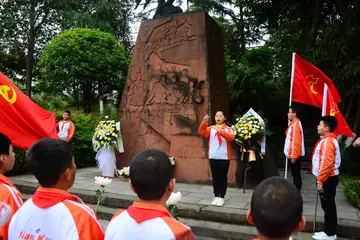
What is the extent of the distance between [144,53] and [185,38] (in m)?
1.26

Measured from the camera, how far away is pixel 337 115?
4621 mm

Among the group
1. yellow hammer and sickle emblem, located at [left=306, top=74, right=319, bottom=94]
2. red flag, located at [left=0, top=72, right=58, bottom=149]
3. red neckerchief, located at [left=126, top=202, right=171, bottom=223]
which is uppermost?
yellow hammer and sickle emblem, located at [left=306, top=74, right=319, bottom=94]

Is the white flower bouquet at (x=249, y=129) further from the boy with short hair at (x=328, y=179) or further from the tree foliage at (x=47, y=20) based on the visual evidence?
the tree foliage at (x=47, y=20)

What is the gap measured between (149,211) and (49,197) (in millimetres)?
543

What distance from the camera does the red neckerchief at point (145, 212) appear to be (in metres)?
1.38

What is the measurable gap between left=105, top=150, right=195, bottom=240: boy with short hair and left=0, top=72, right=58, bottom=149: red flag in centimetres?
223

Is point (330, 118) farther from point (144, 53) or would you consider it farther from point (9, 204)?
point (144, 53)

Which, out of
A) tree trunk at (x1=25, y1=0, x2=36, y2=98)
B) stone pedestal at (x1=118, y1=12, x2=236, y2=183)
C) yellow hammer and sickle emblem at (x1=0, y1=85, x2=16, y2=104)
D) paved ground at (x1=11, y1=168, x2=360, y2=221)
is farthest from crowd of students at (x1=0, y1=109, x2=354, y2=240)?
tree trunk at (x1=25, y1=0, x2=36, y2=98)

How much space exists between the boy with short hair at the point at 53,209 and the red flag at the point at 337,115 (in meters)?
4.04

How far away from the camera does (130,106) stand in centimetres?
840

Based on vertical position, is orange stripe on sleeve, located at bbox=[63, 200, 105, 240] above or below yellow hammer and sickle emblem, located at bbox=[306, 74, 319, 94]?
below

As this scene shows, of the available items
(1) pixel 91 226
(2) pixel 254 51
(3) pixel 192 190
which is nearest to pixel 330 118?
(3) pixel 192 190

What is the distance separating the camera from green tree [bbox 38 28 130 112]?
13336mm

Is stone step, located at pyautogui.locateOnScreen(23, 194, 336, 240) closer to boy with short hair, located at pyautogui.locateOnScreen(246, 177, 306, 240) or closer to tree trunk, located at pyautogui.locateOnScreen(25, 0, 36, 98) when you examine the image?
boy with short hair, located at pyautogui.locateOnScreen(246, 177, 306, 240)
